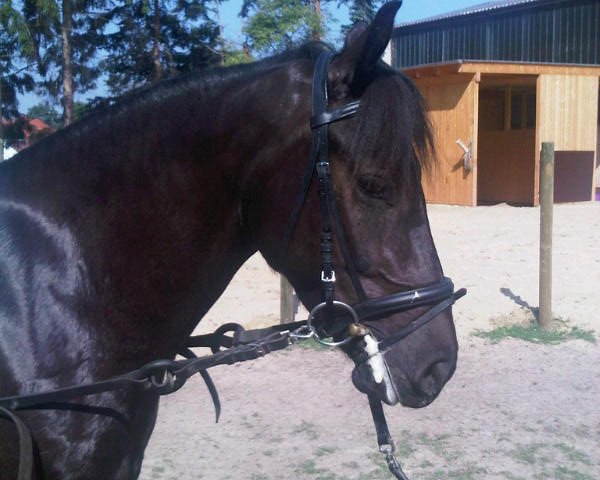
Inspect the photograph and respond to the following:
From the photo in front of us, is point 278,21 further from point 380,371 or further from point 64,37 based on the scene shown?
point 380,371

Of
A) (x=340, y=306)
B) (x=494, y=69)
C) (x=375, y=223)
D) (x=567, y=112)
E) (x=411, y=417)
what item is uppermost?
(x=494, y=69)

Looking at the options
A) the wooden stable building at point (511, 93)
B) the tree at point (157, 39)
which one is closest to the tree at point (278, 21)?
the tree at point (157, 39)

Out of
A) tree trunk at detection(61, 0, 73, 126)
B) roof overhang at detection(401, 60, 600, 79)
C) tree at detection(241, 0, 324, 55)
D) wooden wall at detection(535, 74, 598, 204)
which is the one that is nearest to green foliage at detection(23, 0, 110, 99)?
tree trunk at detection(61, 0, 73, 126)

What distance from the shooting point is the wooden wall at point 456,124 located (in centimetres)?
1563

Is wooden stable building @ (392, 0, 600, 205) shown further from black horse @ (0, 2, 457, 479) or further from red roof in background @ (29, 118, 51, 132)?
black horse @ (0, 2, 457, 479)

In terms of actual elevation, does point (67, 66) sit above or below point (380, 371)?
above

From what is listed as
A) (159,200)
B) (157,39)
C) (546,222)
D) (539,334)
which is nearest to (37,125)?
(157,39)

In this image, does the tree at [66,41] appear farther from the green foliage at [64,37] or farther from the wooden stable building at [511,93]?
the wooden stable building at [511,93]

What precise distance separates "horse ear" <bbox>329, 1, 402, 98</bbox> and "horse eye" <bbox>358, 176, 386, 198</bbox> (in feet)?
0.86

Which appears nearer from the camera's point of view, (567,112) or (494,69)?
(494,69)

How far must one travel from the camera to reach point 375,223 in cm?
180

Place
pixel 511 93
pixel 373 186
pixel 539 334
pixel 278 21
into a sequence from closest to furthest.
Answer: pixel 373 186 < pixel 539 334 < pixel 278 21 < pixel 511 93

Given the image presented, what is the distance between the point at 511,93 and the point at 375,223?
1899cm

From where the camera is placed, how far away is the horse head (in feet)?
5.88
